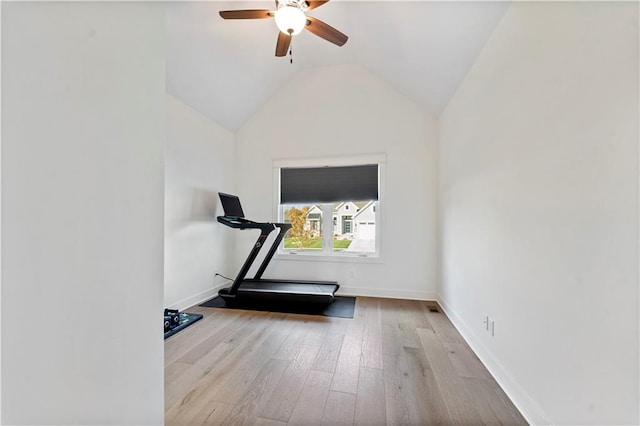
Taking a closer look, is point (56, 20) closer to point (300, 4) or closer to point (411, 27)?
point (300, 4)

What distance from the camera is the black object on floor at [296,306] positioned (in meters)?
3.21

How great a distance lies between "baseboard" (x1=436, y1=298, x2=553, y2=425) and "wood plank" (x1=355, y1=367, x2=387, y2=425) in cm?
79

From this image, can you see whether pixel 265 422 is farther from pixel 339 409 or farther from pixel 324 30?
pixel 324 30

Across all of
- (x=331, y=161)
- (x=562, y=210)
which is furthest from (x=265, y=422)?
(x=331, y=161)

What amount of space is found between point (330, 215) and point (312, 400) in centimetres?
280

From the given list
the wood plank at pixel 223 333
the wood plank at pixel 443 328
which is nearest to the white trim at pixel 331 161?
the wood plank at pixel 443 328

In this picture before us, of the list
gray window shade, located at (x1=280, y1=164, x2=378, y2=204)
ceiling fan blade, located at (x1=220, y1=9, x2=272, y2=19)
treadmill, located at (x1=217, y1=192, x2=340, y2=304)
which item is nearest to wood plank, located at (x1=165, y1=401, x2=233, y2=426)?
treadmill, located at (x1=217, y1=192, x2=340, y2=304)

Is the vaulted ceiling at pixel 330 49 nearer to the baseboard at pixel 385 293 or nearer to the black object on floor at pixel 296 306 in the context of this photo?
the baseboard at pixel 385 293

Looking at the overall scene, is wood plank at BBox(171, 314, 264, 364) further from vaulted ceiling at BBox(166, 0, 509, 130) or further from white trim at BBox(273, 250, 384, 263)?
vaulted ceiling at BBox(166, 0, 509, 130)

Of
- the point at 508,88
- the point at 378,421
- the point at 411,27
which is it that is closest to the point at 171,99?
the point at 411,27

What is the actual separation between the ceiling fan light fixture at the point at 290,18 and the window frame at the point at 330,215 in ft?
6.74

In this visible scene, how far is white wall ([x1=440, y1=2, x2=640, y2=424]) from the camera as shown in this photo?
99cm

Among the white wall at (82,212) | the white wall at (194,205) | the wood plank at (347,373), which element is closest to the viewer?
the white wall at (82,212)

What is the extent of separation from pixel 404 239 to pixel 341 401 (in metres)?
2.57
